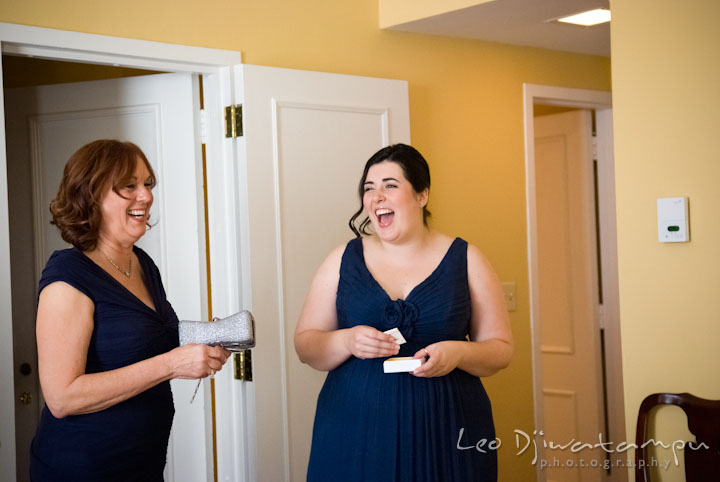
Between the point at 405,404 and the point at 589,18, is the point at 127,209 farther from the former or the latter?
the point at 589,18

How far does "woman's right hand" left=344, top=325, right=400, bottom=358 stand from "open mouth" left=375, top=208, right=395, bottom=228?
0.36 metres

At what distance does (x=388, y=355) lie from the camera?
2.25 m

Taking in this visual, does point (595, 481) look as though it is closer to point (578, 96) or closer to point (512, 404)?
point (512, 404)

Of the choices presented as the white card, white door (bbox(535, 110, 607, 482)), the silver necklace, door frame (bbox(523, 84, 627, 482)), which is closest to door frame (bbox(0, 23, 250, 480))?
the silver necklace

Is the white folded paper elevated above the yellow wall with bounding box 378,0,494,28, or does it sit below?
below

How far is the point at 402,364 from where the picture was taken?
7.21 feet

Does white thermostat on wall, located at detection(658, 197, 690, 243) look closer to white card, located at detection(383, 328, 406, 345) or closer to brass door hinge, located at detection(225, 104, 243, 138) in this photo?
white card, located at detection(383, 328, 406, 345)

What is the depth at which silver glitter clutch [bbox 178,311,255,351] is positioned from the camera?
2135 mm

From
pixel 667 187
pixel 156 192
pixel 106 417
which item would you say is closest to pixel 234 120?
pixel 156 192

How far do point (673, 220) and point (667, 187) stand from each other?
4.6 inches

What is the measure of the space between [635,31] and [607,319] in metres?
2.29

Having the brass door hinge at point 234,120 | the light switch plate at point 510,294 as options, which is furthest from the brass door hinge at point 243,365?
the light switch plate at point 510,294

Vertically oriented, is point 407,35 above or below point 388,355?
above

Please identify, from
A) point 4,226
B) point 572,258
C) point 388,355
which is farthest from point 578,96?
point 4,226
